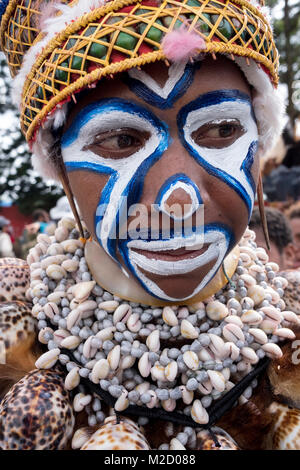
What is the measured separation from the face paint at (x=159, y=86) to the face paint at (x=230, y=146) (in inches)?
1.8

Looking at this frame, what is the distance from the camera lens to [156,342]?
3.98 ft

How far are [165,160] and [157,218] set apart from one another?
0.50 ft

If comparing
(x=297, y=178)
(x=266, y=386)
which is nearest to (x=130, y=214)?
(x=266, y=386)

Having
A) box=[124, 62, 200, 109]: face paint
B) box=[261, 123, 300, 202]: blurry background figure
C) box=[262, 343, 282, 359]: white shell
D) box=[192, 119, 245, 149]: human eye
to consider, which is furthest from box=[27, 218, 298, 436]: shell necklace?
box=[261, 123, 300, 202]: blurry background figure

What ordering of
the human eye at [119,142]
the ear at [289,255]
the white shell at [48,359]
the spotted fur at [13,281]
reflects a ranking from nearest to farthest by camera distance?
the human eye at [119,142], the white shell at [48,359], the spotted fur at [13,281], the ear at [289,255]

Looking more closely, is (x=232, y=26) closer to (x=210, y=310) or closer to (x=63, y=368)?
(x=210, y=310)

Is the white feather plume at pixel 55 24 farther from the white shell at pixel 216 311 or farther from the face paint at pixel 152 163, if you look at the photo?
the white shell at pixel 216 311

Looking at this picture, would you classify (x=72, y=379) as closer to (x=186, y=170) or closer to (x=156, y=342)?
(x=156, y=342)

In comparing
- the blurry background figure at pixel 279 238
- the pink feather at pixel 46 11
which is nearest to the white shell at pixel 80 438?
the pink feather at pixel 46 11

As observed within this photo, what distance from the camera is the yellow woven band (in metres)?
1.03

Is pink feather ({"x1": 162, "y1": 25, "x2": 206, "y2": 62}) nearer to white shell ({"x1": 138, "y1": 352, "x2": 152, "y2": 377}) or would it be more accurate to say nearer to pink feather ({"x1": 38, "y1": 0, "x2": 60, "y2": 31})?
pink feather ({"x1": 38, "y1": 0, "x2": 60, "y2": 31})

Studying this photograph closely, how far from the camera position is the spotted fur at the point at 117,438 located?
1.04m

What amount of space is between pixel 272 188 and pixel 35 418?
487 cm

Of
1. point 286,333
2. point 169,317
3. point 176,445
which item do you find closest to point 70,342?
point 169,317
